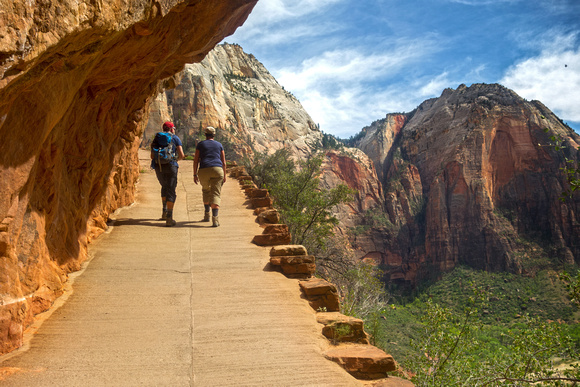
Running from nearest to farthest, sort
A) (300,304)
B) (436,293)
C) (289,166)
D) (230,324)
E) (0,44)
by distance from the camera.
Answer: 1. (0,44)
2. (230,324)
3. (300,304)
4. (289,166)
5. (436,293)

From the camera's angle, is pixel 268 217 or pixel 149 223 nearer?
pixel 149 223

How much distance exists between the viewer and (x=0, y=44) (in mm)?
2129

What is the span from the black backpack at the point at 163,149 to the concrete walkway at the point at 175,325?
164 centimetres

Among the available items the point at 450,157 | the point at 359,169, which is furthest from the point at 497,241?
the point at 359,169

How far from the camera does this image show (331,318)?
4191 mm

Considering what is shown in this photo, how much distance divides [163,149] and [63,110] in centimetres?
375

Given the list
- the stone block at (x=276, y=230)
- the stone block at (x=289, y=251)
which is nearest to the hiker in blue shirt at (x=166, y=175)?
the stone block at (x=276, y=230)

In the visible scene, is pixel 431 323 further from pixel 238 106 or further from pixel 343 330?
pixel 238 106

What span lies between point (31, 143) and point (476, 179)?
268ft

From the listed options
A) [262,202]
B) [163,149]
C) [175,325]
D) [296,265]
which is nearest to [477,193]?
[262,202]

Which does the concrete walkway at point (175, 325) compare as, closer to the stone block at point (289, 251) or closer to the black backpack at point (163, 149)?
the stone block at point (289, 251)

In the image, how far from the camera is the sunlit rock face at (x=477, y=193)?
2657 inches

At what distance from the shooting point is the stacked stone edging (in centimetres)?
336

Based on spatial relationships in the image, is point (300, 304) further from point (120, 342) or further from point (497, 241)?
point (497, 241)
